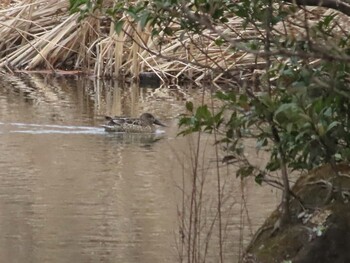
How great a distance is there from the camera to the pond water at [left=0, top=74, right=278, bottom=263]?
22.7 ft

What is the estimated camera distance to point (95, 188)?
882 centimetres

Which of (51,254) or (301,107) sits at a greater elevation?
(301,107)

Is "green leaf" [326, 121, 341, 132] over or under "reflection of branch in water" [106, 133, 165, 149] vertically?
over

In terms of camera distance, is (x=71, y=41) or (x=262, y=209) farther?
(x=71, y=41)

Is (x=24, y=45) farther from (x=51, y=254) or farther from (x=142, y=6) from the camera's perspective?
(x=142, y=6)

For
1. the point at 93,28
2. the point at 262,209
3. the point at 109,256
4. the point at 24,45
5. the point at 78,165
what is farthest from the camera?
the point at 24,45

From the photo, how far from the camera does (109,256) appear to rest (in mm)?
6703

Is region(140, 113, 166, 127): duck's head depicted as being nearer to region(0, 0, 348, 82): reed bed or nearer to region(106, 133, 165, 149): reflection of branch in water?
region(106, 133, 165, 149): reflection of branch in water

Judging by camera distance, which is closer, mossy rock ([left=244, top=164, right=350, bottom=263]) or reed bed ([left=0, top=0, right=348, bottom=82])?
mossy rock ([left=244, top=164, right=350, bottom=263])

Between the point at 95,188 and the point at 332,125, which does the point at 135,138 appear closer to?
the point at 95,188

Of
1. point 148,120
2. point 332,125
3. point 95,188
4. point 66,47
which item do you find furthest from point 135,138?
point 332,125

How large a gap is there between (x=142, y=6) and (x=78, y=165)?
4917mm

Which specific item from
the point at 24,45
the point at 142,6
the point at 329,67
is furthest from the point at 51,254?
the point at 24,45

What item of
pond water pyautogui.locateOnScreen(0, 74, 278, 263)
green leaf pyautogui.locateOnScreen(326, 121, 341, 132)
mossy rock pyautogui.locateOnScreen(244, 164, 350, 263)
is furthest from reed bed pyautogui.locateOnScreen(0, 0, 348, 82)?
green leaf pyautogui.locateOnScreen(326, 121, 341, 132)
